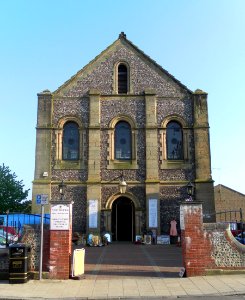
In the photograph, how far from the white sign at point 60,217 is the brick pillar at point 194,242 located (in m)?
3.84

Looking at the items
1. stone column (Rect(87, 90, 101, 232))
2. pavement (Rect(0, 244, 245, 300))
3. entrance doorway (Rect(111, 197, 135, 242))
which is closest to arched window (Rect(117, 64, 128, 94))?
stone column (Rect(87, 90, 101, 232))

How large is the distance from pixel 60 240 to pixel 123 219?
14.3 metres

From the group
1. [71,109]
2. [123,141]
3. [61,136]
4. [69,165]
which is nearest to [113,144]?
[123,141]

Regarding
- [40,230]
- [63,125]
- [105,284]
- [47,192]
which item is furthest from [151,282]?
[63,125]

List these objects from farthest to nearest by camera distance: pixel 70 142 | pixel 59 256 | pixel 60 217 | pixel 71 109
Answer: pixel 71 109, pixel 70 142, pixel 60 217, pixel 59 256

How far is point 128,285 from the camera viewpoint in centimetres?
1155

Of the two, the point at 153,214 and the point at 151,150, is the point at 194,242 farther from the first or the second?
the point at 151,150

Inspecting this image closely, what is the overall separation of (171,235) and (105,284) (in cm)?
1387

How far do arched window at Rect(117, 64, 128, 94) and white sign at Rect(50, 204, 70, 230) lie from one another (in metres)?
16.1

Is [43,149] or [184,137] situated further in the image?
[184,137]

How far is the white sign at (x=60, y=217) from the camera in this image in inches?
509

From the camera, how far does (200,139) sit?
26.6m

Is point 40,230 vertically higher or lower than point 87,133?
lower

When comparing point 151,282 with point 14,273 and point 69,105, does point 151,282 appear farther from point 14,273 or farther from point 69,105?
point 69,105
